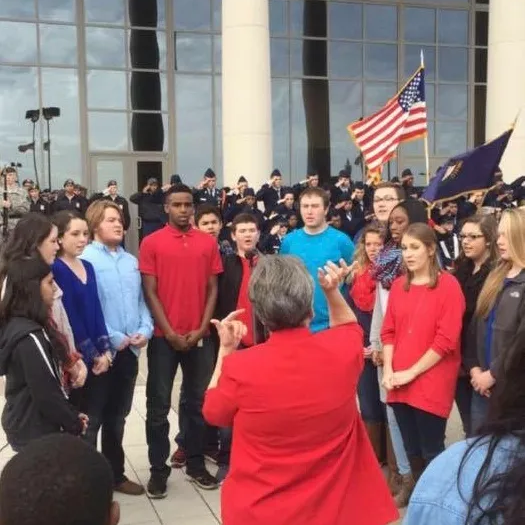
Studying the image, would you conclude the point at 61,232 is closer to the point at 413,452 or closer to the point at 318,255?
the point at 318,255

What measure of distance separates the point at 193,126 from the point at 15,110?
4986 millimetres

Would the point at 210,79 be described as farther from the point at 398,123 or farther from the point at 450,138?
the point at 398,123

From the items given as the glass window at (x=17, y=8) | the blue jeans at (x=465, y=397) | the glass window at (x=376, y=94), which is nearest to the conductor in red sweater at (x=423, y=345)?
the blue jeans at (x=465, y=397)

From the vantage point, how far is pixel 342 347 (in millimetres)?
2525

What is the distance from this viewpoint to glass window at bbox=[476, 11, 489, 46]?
23375mm

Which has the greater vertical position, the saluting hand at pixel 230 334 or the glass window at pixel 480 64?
the glass window at pixel 480 64

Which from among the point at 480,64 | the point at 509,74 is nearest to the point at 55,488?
the point at 509,74

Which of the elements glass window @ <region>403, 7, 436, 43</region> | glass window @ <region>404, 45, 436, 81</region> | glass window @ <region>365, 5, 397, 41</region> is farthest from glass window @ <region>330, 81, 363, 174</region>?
glass window @ <region>403, 7, 436, 43</region>

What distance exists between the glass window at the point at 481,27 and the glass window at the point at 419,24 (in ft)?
5.54

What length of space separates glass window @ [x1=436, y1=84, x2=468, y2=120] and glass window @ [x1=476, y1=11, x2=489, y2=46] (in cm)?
171

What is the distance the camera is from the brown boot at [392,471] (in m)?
4.55

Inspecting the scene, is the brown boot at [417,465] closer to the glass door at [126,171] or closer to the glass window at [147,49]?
the glass door at [126,171]

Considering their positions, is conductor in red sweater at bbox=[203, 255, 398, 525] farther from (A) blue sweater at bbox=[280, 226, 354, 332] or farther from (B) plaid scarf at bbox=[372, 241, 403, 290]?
(A) blue sweater at bbox=[280, 226, 354, 332]

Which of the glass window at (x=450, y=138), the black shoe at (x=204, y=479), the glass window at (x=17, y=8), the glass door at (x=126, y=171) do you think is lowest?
the black shoe at (x=204, y=479)
